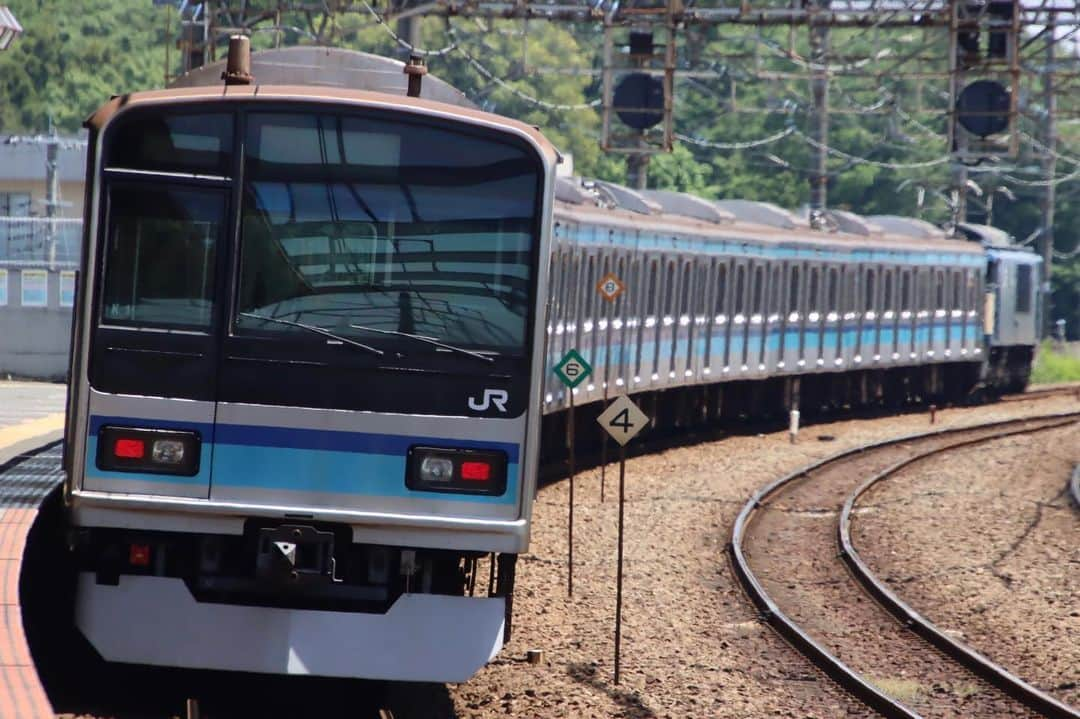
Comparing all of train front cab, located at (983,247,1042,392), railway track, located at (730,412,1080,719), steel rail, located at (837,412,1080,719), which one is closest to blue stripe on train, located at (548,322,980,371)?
train front cab, located at (983,247,1042,392)

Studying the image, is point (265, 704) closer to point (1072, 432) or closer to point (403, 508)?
point (403, 508)

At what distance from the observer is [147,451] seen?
780cm

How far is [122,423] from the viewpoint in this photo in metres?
7.78

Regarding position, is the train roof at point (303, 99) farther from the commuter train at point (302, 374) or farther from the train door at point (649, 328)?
the train door at point (649, 328)

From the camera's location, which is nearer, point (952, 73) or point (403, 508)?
point (403, 508)

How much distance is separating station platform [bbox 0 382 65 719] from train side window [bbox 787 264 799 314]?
10.2m

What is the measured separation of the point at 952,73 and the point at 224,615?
15168mm

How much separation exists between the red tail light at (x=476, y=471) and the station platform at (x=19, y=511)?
6.10ft

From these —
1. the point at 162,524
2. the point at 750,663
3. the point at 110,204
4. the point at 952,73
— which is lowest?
the point at 750,663

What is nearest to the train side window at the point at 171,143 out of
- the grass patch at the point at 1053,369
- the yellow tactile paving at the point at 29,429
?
the yellow tactile paving at the point at 29,429

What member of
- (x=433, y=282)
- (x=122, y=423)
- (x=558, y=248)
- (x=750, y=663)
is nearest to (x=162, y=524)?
(x=122, y=423)

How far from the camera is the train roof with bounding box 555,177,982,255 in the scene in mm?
18344

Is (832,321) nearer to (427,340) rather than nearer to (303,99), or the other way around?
(427,340)

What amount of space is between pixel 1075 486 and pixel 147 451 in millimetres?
13031
